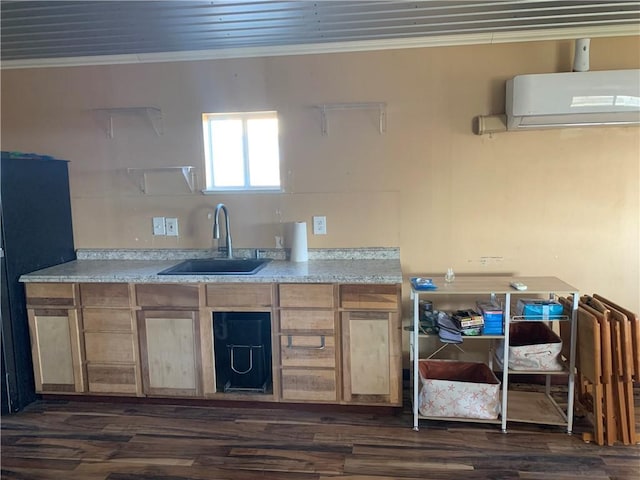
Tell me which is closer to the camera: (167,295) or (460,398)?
(460,398)

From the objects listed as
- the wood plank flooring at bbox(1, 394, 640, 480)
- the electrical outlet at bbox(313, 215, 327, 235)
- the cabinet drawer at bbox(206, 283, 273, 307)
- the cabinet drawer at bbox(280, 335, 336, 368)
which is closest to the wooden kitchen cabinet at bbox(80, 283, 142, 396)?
the wood plank flooring at bbox(1, 394, 640, 480)

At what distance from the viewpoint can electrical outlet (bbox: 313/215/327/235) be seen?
2.86 metres

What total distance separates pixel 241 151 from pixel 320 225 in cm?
75

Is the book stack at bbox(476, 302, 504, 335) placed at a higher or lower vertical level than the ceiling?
lower

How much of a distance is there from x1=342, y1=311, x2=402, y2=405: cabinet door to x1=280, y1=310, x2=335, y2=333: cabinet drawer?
0.27ft

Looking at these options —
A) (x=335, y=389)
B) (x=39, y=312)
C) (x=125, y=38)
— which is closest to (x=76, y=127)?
(x=125, y=38)

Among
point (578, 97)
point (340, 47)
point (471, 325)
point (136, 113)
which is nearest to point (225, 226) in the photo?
point (136, 113)

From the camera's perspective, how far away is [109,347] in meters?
2.58

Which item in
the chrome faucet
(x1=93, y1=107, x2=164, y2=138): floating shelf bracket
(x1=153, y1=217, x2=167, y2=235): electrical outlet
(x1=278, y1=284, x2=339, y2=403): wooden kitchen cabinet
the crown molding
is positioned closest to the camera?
(x1=278, y1=284, x2=339, y2=403): wooden kitchen cabinet

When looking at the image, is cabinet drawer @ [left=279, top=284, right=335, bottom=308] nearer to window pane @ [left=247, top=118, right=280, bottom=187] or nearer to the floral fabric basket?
the floral fabric basket

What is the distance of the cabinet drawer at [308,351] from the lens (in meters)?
2.43

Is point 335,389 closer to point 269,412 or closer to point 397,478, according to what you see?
point 269,412

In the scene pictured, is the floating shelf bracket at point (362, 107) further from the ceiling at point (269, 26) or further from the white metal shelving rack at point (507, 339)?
the white metal shelving rack at point (507, 339)

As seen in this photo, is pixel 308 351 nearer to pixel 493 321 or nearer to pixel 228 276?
pixel 228 276
